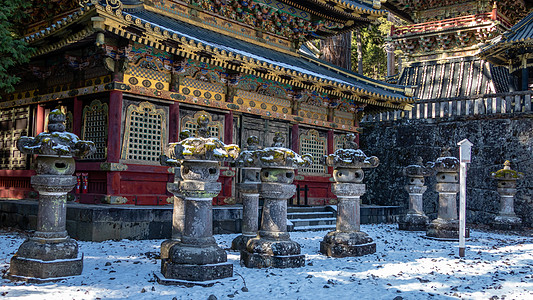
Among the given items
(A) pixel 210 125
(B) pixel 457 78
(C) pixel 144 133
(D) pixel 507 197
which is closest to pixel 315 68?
(A) pixel 210 125

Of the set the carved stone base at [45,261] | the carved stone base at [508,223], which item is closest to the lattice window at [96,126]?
the carved stone base at [45,261]

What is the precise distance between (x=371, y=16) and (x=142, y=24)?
11.9m

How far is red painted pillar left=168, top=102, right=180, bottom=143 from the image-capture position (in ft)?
41.4

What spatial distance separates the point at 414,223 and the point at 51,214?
36.4 ft

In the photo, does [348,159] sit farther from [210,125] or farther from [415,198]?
[415,198]

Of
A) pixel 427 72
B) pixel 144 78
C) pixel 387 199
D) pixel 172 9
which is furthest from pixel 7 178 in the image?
pixel 427 72

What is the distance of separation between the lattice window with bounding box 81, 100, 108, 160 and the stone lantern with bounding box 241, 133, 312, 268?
222 inches

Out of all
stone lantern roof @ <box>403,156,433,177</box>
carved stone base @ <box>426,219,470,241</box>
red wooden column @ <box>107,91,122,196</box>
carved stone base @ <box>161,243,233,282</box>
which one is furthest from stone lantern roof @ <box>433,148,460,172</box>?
red wooden column @ <box>107,91,122,196</box>

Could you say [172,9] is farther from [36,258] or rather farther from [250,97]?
[36,258]

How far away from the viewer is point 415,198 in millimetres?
14336

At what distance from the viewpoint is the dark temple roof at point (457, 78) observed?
870 inches

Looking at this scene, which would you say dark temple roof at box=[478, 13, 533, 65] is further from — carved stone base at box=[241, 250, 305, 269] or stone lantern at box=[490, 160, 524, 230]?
carved stone base at box=[241, 250, 305, 269]

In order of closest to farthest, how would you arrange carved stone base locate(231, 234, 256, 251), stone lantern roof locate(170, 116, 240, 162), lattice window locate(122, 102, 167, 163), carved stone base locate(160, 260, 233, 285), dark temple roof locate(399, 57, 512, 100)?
carved stone base locate(160, 260, 233, 285)
stone lantern roof locate(170, 116, 240, 162)
carved stone base locate(231, 234, 256, 251)
lattice window locate(122, 102, 167, 163)
dark temple roof locate(399, 57, 512, 100)

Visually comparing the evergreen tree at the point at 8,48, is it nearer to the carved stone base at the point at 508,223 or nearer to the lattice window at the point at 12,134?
the lattice window at the point at 12,134
